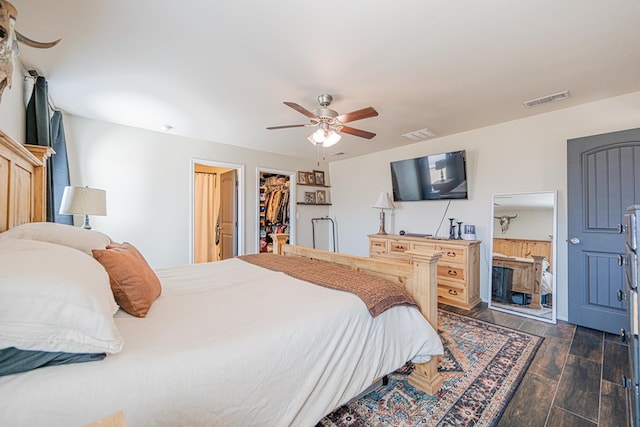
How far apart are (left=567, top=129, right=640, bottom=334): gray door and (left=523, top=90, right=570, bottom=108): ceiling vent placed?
51cm

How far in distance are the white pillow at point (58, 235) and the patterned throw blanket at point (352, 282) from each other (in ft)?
4.02

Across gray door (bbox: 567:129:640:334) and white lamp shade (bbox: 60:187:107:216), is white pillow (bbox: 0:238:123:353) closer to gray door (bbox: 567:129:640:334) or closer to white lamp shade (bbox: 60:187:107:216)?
white lamp shade (bbox: 60:187:107:216)

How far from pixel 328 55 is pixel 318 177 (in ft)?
12.2

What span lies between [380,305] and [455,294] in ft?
8.08

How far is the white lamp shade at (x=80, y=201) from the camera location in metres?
2.49

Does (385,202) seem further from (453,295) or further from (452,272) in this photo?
(453,295)

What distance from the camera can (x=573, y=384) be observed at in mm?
1865

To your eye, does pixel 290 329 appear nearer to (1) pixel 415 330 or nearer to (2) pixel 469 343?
(1) pixel 415 330

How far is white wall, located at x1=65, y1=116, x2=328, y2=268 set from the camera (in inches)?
128

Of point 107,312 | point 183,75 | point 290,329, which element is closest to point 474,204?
point 290,329

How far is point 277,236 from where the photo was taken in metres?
3.16

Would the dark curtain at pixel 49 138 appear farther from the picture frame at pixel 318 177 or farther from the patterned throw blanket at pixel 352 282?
the picture frame at pixel 318 177

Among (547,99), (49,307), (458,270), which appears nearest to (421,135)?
(547,99)

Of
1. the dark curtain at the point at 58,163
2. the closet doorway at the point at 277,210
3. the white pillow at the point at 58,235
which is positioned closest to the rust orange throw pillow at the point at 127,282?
the white pillow at the point at 58,235
